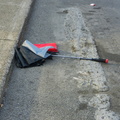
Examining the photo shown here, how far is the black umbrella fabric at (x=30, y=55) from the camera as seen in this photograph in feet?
12.7

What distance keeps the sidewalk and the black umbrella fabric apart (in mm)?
134

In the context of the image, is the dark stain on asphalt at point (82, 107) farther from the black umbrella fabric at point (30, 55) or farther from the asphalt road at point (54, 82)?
the black umbrella fabric at point (30, 55)

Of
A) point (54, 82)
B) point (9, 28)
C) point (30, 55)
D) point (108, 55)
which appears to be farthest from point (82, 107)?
point (9, 28)

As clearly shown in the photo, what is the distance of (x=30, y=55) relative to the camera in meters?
3.99

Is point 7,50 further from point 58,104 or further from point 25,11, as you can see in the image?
point 25,11

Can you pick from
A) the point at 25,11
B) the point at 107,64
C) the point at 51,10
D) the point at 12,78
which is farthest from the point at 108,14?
the point at 12,78

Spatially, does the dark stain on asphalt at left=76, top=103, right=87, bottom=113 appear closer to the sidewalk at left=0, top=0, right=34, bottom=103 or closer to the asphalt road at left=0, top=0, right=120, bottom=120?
the asphalt road at left=0, top=0, right=120, bottom=120

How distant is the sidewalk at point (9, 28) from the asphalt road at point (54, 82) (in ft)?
0.55

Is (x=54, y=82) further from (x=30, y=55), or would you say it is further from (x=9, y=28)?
(x=9, y=28)

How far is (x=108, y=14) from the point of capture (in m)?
6.84

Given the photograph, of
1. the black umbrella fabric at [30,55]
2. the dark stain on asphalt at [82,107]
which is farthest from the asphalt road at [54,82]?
the black umbrella fabric at [30,55]

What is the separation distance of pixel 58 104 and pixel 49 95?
0.21 meters

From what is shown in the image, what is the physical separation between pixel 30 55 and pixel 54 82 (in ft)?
2.44

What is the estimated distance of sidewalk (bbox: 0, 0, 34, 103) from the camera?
11.6 ft
